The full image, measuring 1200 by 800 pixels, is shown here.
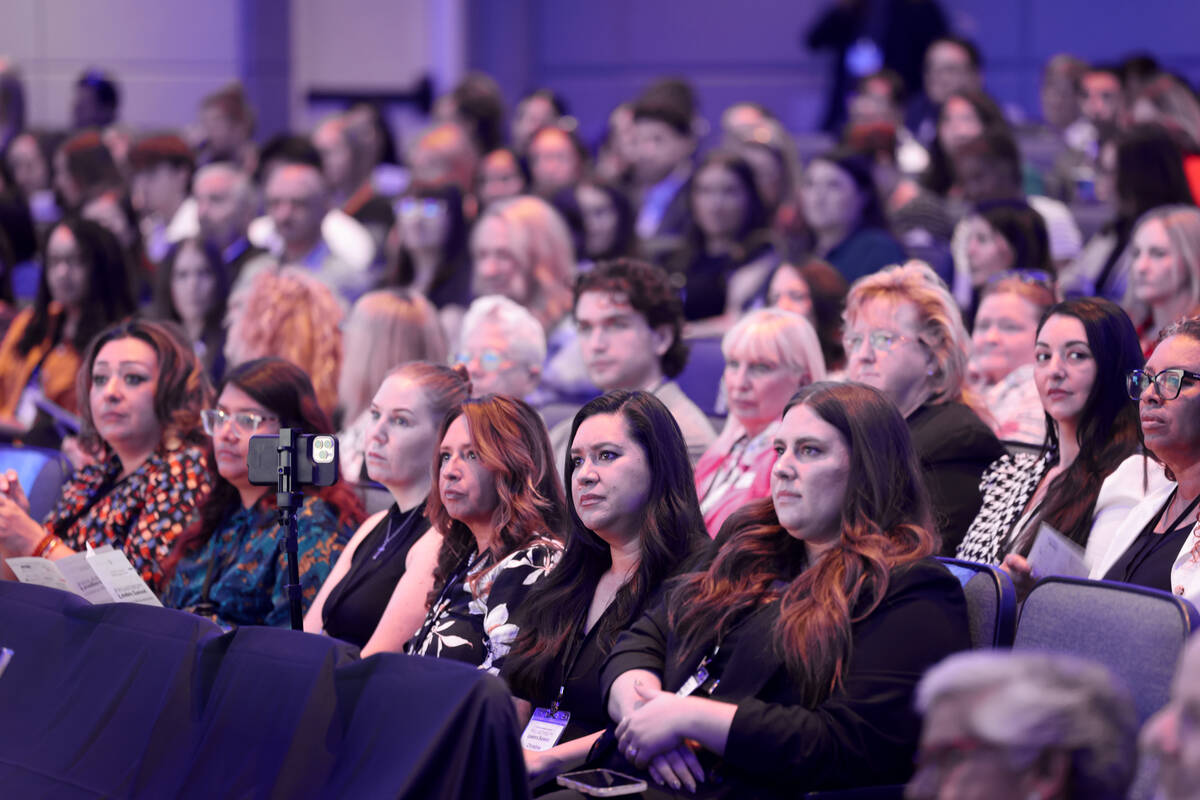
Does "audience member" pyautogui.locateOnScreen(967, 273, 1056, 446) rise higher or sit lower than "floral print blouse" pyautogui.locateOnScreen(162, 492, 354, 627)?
higher

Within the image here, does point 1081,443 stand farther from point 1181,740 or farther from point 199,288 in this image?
point 199,288

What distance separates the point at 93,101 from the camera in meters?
9.92

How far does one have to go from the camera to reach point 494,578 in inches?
125

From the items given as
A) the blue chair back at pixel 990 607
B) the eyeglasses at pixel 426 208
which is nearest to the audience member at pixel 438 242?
the eyeglasses at pixel 426 208

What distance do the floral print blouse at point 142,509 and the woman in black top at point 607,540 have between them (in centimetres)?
141

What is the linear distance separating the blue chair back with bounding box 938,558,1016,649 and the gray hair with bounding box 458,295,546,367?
87.0 inches

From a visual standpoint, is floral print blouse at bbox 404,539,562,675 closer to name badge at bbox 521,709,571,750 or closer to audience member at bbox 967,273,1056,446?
name badge at bbox 521,709,571,750

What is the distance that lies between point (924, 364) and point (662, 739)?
5.01 feet

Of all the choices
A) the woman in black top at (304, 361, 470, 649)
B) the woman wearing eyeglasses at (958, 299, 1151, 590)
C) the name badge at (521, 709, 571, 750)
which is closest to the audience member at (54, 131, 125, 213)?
the woman in black top at (304, 361, 470, 649)

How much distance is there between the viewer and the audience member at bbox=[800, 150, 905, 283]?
5.65m

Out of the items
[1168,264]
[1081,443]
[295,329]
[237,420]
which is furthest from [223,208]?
[1081,443]

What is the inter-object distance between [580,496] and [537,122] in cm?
627

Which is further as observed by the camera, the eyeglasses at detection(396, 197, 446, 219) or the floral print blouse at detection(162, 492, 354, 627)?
the eyeglasses at detection(396, 197, 446, 219)

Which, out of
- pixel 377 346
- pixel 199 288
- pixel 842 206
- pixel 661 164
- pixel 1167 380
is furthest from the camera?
pixel 661 164
